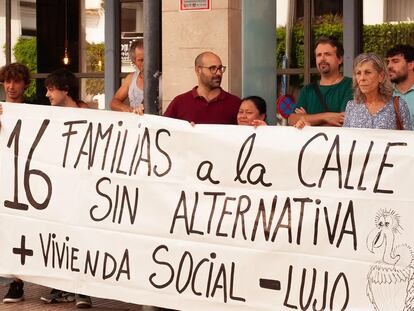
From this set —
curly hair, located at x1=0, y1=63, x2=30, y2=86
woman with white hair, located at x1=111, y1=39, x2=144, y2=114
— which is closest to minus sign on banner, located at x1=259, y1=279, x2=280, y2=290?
woman with white hair, located at x1=111, y1=39, x2=144, y2=114

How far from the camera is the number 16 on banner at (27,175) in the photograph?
8688mm

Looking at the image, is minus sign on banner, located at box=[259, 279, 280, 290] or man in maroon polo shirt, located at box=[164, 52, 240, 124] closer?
minus sign on banner, located at box=[259, 279, 280, 290]

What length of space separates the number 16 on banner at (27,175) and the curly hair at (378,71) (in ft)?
7.52

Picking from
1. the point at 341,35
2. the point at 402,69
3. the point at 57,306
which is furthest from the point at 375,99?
the point at 341,35

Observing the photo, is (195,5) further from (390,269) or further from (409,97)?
(390,269)

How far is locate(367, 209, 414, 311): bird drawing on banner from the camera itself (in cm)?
699

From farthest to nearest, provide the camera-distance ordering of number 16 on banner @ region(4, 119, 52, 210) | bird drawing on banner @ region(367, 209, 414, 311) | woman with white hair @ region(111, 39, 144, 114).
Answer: woman with white hair @ region(111, 39, 144, 114), number 16 on banner @ region(4, 119, 52, 210), bird drawing on banner @ region(367, 209, 414, 311)

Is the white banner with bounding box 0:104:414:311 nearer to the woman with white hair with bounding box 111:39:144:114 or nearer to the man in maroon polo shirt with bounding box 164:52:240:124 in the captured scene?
the man in maroon polo shirt with bounding box 164:52:240:124

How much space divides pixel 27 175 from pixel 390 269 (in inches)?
118

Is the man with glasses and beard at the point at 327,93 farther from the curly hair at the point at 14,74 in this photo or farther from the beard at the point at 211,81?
the curly hair at the point at 14,74

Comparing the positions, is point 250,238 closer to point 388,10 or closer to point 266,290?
point 266,290

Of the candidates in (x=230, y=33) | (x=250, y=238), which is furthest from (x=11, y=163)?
(x=230, y=33)

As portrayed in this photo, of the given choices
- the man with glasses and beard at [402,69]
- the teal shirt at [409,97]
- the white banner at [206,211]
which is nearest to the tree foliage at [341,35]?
the man with glasses and beard at [402,69]

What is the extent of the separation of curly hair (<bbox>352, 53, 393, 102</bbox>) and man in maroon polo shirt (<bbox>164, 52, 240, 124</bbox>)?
4.34 feet
